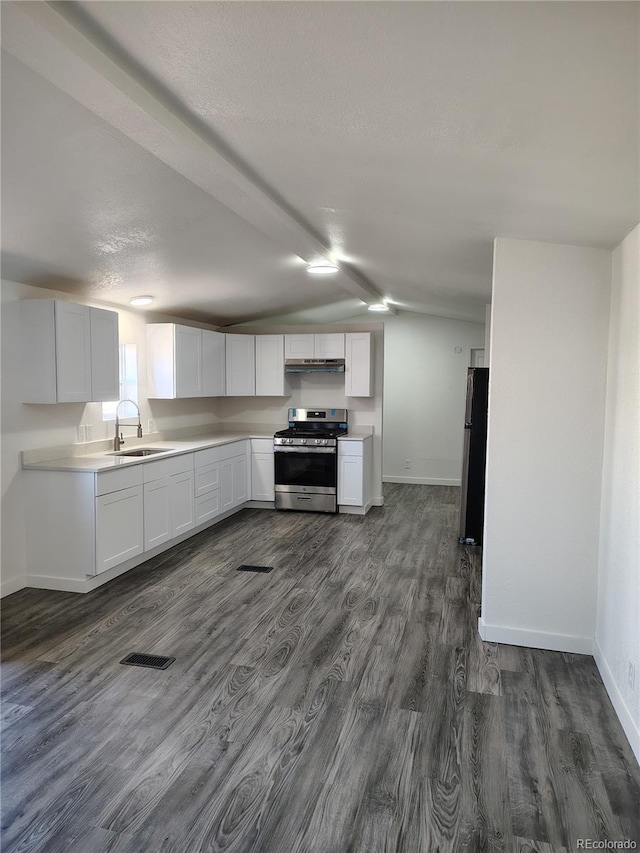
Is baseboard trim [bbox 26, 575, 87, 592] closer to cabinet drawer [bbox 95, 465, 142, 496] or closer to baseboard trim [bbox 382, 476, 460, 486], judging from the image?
cabinet drawer [bbox 95, 465, 142, 496]

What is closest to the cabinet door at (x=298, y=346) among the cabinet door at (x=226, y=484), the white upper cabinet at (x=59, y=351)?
the cabinet door at (x=226, y=484)

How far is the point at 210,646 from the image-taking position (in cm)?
318

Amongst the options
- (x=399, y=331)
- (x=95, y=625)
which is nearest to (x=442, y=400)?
(x=399, y=331)

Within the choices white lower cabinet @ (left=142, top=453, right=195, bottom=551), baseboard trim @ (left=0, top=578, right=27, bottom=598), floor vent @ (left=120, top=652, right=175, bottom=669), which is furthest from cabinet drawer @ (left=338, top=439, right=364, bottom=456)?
floor vent @ (left=120, top=652, right=175, bottom=669)

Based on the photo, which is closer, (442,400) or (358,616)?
(358,616)

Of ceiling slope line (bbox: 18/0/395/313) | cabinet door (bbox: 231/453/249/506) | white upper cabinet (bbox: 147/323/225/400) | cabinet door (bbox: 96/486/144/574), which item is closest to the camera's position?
ceiling slope line (bbox: 18/0/395/313)

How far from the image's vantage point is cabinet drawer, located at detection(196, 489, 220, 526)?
5.43 meters

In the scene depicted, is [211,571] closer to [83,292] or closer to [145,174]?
[83,292]

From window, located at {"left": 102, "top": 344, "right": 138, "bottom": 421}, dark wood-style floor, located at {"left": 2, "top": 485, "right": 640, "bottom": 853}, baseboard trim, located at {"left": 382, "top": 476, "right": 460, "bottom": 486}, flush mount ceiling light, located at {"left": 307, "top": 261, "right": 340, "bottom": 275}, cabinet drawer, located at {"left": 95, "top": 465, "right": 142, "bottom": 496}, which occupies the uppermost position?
flush mount ceiling light, located at {"left": 307, "top": 261, "right": 340, "bottom": 275}

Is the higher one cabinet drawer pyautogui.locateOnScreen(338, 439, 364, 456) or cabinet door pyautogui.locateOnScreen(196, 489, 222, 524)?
cabinet drawer pyautogui.locateOnScreen(338, 439, 364, 456)

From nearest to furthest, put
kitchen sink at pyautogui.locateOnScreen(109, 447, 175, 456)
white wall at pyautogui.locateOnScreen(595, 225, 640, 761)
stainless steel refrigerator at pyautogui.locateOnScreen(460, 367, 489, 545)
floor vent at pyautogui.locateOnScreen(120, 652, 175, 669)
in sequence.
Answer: white wall at pyautogui.locateOnScreen(595, 225, 640, 761)
floor vent at pyautogui.locateOnScreen(120, 652, 175, 669)
kitchen sink at pyautogui.locateOnScreen(109, 447, 175, 456)
stainless steel refrigerator at pyautogui.locateOnScreen(460, 367, 489, 545)

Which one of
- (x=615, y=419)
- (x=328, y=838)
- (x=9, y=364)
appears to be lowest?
(x=328, y=838)

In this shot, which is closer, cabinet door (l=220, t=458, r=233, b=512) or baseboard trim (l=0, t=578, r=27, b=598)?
baseboard trim (l=0, t=578, r=27, b=598)

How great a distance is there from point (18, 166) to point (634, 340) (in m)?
2.85
